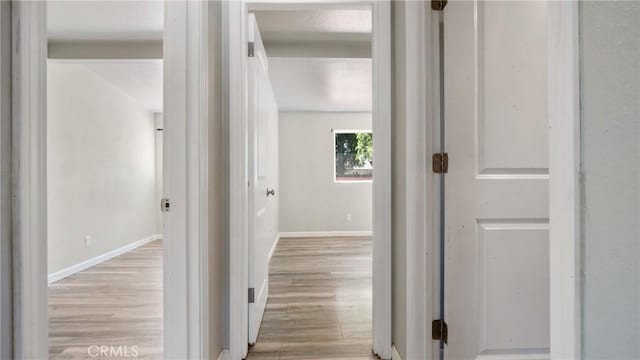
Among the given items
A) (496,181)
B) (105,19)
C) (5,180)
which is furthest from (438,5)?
(105,19)

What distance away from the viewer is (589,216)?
652 mm

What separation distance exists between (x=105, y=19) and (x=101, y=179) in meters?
2.14

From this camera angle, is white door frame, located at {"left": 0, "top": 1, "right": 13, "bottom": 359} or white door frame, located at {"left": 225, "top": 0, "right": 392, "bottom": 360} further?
white door frame, located at {"left": 225, "top": 0, "right": 392, "bottom": 360}

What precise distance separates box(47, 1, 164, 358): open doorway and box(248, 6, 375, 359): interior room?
2.80 feet

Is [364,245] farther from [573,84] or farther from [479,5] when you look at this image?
[573,84]

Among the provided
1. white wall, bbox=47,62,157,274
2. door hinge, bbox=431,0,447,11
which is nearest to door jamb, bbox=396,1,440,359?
door hinge, bbox=431,0,447,11

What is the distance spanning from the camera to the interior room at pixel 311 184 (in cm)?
205

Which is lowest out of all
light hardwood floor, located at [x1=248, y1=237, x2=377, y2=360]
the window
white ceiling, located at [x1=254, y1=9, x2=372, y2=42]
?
light hardwood floor, located at [x1=248, y1=237, x2=377, y2=360]

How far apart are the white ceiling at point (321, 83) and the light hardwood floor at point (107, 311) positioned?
8.02 feet

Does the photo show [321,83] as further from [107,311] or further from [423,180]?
[107,311]

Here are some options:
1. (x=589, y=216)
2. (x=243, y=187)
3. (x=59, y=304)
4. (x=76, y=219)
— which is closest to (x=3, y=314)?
(x=243, y=187)

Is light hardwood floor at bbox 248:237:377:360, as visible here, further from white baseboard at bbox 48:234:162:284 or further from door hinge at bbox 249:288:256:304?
white baseboard at bbox 48:234:162:284

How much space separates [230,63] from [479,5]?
1201 millimetres

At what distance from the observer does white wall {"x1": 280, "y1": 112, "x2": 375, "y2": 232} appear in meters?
6.11
